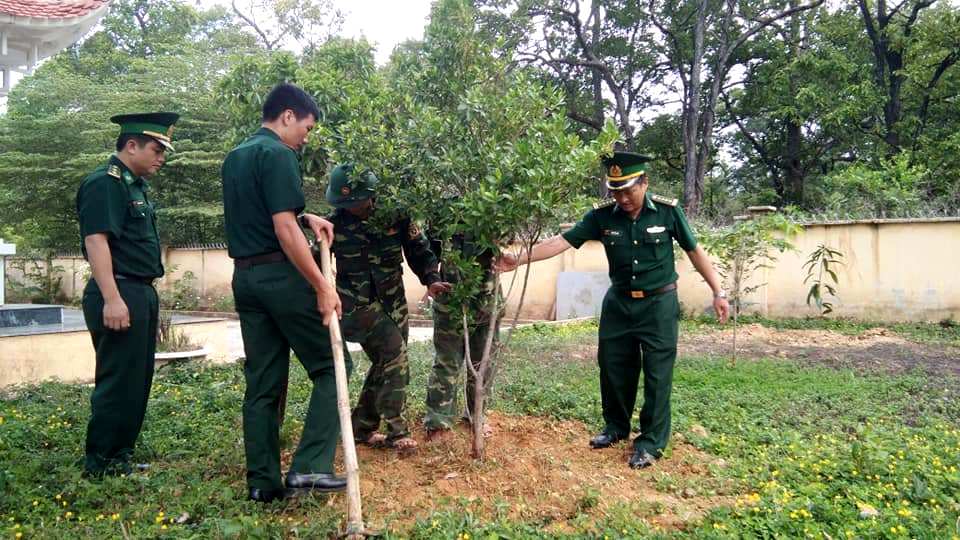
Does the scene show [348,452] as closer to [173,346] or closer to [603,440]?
[603,440]

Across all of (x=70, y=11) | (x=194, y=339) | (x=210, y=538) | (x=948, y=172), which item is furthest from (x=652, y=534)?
(x=948, y=172)

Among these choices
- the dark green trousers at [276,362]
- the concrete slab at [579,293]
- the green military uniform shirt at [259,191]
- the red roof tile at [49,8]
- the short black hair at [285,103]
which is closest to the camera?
the green military uniform shirt at [259,191]

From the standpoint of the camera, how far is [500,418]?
4.44m

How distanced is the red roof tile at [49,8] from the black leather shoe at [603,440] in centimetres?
688

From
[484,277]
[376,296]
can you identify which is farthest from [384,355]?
[484,277]

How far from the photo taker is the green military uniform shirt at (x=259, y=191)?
287cm

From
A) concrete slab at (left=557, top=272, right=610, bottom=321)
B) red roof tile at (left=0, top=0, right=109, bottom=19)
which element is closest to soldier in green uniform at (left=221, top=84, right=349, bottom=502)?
red roof tile at (left=0, top=0, right=109, bottom=19)

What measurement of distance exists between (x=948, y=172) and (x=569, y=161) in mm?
16886

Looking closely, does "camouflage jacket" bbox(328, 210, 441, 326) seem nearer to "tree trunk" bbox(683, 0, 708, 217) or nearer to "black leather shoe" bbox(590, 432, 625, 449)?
"black leather shoe" bbox(590, 432, 625, 449)

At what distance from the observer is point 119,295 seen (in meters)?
3.35

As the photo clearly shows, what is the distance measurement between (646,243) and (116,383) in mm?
2859

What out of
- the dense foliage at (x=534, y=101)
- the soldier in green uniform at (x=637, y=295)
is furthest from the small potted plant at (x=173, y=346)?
the soldier in green uniform at (x=637, y=295)

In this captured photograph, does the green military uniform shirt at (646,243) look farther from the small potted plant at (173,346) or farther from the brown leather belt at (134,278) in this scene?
the small potted plant at (173,346)

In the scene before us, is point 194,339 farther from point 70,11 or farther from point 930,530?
point 930,530
